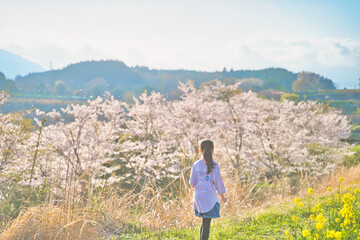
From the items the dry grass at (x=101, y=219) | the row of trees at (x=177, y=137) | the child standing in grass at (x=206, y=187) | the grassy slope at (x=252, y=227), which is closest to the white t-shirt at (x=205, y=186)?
the child standing in grass at (x=206, y=187)

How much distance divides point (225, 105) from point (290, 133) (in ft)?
10.3

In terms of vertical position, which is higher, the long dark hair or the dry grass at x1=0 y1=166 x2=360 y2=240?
the long dark hair

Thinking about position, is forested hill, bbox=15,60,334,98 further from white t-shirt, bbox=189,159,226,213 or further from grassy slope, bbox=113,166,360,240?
white t-shirt, bbox=189,159,226,213

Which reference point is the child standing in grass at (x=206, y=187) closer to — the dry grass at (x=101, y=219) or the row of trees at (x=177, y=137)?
the dry grass at (x=101, y=219)

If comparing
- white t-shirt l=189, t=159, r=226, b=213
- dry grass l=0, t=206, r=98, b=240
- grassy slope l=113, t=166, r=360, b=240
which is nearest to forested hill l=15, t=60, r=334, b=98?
grassy slope l=113, t=166, r=360, b=240

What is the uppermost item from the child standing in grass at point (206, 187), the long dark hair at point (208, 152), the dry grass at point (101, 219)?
the long dark hair at point (208, 152)

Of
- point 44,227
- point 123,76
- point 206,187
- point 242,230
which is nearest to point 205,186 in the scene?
point 206,187

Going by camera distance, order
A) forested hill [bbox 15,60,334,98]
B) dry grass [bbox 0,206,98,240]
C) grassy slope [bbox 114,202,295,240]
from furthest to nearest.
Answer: forested hill [bbox 15,60,334,98]
grassy slope [bbox 114,202,295,240]
dry grass [bbox 0,206,98,240]

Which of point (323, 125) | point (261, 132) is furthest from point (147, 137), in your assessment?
point (323, 125)

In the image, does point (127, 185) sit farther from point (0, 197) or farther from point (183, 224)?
point (183, 224)

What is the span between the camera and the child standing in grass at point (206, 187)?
145 inches

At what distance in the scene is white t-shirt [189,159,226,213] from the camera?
12.1 feet

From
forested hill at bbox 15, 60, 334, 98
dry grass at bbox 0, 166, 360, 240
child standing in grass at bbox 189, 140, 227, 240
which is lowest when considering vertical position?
dry grass at bbox 0, 166, 360, 240

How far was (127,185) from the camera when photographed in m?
12.3
